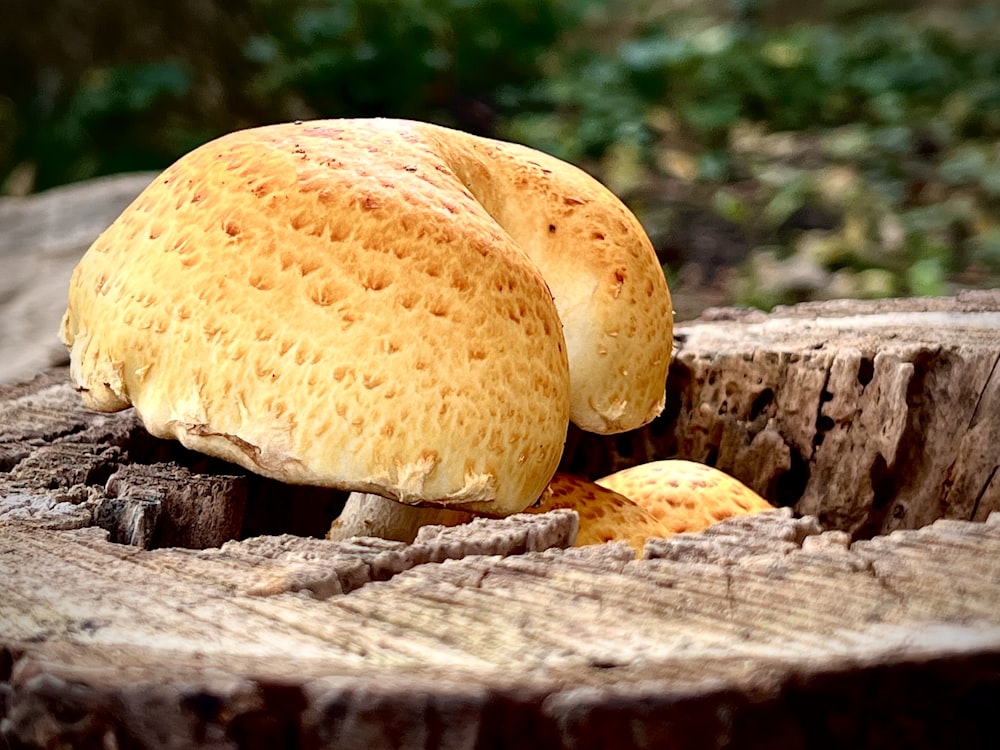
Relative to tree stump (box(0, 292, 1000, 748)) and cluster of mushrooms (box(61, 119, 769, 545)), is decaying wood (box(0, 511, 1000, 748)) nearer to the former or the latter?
tree stump (box(0, 292, 1000, 748))

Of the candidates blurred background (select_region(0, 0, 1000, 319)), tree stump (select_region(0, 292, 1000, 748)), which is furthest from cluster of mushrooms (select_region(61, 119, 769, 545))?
blurred background (select_region(0, 0, 1000, 319))

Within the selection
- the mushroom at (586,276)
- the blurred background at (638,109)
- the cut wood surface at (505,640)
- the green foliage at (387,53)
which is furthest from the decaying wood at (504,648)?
the green foliage at (387,53)

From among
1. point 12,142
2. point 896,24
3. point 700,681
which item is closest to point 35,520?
point 700,681

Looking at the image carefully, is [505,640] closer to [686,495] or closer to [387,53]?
[686,495]

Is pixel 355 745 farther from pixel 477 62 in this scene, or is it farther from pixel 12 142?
pixel 477 62

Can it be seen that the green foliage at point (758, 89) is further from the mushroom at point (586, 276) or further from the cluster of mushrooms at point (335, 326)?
the cluster of mushrooms at point (335, 326)

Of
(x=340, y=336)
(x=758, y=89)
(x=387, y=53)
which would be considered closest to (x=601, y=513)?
(x=340, y=336)
